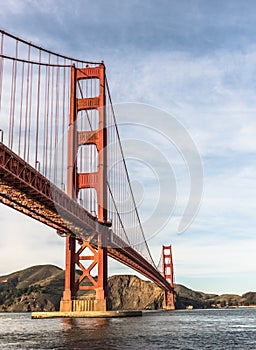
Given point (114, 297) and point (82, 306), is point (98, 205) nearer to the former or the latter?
point (82, 306)

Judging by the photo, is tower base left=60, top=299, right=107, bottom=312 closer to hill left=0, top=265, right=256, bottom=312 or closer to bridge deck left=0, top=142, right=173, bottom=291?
bridge deck left=0, top=142, right=173, bottom=291

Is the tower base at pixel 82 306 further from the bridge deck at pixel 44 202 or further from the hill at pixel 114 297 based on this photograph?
the hill at pixel 114 297

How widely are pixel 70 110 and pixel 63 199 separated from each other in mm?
14025

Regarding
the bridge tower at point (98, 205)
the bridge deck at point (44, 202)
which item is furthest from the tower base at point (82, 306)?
the bridge deck at point (44, 202)

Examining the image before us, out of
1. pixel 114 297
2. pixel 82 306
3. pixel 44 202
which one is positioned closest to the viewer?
pixel 44 202

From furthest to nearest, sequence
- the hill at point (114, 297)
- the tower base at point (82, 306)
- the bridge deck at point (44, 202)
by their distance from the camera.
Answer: the hill at point (114, 297) → the tower base at point (82, 306) → the bridge deck at point (44, 202)

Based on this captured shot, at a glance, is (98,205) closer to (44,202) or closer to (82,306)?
(82,306)

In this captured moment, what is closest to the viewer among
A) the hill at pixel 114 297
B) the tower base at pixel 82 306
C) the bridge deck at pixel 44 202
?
the bridge deck at pixel 44 202

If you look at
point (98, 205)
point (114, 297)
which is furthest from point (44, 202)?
point (114, 297)

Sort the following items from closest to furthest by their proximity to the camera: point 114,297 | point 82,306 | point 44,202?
1. point 44,202
2. point 82,306
3. point 114,297

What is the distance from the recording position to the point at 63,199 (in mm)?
37719

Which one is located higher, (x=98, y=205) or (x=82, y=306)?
(x=98, y=205)

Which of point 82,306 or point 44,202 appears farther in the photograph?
point 82,306

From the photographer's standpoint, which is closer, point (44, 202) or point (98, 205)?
point (44, 202)
